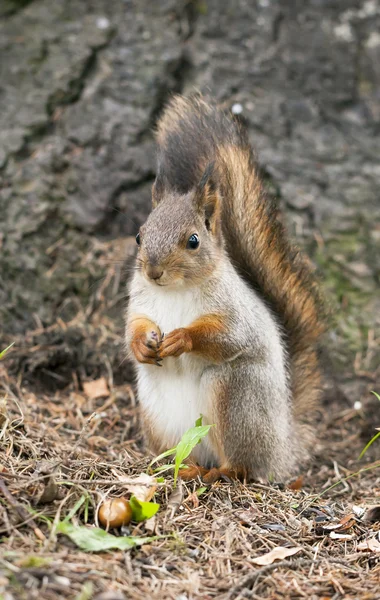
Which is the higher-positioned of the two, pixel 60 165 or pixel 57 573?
pixel 60 165

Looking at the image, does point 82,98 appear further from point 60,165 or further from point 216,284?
point 216,284

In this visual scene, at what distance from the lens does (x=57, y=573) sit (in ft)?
5.82

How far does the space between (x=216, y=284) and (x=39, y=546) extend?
1165mm

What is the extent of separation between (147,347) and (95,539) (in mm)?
783

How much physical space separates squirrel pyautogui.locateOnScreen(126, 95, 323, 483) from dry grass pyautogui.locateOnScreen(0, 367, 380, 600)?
19 centimetres

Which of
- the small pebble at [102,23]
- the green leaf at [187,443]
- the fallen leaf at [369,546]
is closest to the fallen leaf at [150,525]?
the green leaf at [187,443]

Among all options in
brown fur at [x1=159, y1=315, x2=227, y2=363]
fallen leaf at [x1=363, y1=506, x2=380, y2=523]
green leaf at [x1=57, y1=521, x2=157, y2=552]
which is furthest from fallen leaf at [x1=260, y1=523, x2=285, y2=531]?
brown fur at [x1=159, y1=315, x2=227, y2=363]

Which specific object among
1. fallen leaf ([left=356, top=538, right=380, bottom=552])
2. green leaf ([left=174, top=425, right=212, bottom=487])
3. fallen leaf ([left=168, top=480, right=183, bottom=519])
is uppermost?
fallen leaf ([left=356, top=538, right=380, bottom=552])

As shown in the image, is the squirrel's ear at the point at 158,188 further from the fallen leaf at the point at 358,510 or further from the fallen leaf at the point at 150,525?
the fallen leaf at the point at 358,510

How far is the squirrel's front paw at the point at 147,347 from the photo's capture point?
2562 millimetres

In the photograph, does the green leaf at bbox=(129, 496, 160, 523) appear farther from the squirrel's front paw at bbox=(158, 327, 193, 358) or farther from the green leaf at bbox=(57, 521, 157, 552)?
the squirrel's front paw at bbox=(158, 327, 193, 358)

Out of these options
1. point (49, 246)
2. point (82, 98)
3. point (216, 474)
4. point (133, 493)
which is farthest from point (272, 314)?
point (82, 98)

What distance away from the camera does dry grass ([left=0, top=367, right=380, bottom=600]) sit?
1832 millimetres

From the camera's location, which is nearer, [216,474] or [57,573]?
[57,573]
